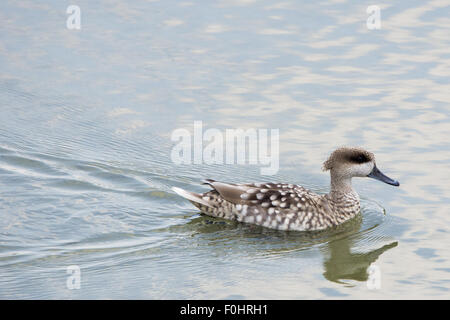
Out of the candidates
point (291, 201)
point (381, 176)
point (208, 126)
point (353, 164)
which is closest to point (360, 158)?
point (353, 164)

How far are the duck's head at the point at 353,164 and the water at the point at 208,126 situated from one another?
1.60ft

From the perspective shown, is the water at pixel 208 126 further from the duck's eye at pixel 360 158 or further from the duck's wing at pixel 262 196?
the duck's eye at pixel 360 158

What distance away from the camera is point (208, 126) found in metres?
12.8

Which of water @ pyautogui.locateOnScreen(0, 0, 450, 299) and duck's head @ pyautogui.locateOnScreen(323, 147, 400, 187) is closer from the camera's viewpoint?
water @ pyautogui.locateOnScreen(0, 0, 450, 299)

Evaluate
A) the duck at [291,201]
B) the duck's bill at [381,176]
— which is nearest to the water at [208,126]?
the duck at [291,201]

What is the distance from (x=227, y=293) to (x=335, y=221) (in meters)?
2.66

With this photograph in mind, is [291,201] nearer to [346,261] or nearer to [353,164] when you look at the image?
[353,164]

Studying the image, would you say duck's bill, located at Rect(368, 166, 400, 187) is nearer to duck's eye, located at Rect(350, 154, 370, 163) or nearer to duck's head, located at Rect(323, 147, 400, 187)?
duck's head, located at Rect(323, 147, 400, 187)

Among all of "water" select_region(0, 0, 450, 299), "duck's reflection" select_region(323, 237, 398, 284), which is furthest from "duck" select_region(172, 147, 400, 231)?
"duck's reflection" select_region(323, 237, 398, 284)

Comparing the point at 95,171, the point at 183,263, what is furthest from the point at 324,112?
the point at 183,263

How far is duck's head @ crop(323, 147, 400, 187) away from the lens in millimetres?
10812

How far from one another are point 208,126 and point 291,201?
274 cm

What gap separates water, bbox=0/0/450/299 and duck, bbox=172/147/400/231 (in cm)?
19

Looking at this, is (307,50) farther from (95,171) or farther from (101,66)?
(95,171)
